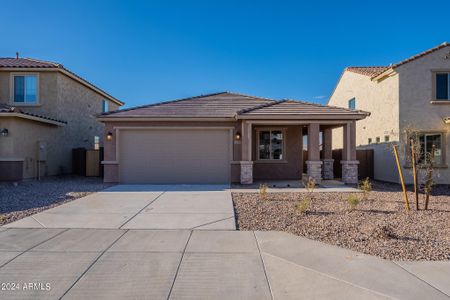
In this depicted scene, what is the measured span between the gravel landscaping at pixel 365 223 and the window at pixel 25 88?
47.3 ft

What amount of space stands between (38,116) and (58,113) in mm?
2017

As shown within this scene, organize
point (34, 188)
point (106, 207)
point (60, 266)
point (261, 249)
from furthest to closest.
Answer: point (34, 188) → point (106, 207) → point (261, 249) → point (60, 266)

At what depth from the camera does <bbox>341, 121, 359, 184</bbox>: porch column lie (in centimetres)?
1295

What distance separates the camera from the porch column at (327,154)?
616 inches

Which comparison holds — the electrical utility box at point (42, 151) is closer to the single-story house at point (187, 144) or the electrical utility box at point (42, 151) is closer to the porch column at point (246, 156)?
the single-story house at point (187, 144)

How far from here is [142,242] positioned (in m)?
5.23

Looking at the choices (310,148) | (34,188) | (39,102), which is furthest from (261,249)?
(39,102)

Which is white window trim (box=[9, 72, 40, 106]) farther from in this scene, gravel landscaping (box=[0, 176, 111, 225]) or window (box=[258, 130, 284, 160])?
window (box=[258, 130, 284, 160])

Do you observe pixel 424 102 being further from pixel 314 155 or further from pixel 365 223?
pixel 365 223

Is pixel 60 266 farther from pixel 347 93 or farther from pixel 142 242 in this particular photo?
pixel 347 93

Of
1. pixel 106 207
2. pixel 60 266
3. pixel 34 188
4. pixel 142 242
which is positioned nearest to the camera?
pixel 60 266

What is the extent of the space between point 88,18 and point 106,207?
34.7ft

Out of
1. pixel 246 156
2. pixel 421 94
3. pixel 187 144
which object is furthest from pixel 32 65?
pixel 421 94

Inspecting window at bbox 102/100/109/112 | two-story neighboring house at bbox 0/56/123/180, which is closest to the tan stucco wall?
two-story neighboring house at bbox 0/56/123/180
